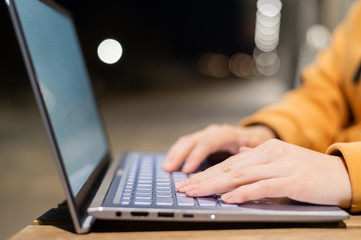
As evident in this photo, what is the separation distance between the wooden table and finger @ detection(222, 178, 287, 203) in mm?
26

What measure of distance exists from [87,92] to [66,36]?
0.13m

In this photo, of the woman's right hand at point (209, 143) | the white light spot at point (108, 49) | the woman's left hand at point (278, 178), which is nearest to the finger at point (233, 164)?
the woman's left hand at point (278, 178)

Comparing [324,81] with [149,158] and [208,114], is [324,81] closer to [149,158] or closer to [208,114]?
[149,158]

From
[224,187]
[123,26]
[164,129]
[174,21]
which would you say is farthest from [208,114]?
[174,21]

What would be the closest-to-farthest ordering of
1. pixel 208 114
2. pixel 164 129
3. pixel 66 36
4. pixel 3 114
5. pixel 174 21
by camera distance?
pixel 66 36 → pixel 164 129 → pixel 208 114 → pixel 3 114 → pixel 174 21

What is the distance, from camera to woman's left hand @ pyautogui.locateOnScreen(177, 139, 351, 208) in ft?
1.45

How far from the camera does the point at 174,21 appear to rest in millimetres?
14328

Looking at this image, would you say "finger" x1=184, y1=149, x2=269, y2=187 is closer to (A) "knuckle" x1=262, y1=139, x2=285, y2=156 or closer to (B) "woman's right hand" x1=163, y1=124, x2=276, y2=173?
(A) "knuckle" x1=262, y1=139, x2=285, y2=156

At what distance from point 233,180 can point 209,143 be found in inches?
8.8

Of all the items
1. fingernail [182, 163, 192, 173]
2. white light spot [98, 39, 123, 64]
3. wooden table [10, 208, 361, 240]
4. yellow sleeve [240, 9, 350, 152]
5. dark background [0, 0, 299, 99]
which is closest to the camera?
wooden table [10, 208, 361, 240]

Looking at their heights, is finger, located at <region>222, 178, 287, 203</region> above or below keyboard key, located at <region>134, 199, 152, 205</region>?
below

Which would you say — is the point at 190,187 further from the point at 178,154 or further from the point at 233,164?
the point at 178,154

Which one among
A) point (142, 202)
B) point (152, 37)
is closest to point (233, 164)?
point (142, 202)

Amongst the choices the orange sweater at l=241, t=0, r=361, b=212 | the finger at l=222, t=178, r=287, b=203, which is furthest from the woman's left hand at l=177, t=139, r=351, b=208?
the orange sweater at l=241, t=0, r=361, b=212
